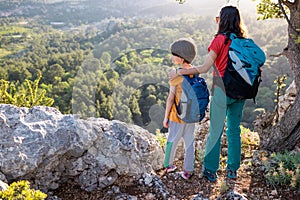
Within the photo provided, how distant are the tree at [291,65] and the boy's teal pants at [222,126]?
1165 millimetres

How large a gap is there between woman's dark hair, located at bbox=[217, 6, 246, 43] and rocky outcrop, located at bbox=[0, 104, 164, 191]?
1792 millimetres

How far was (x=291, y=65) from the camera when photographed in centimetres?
452

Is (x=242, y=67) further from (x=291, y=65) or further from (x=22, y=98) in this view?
(x=22, y=98)

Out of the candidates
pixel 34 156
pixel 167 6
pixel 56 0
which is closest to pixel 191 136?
pixel 34 156

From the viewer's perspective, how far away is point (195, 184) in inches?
154

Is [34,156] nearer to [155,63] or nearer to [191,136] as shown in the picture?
[191,136]

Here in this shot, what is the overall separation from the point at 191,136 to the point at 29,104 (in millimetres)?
3839

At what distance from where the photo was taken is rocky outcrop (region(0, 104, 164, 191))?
3268 millimetres

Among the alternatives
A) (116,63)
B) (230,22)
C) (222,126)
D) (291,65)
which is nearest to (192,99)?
(222,126)

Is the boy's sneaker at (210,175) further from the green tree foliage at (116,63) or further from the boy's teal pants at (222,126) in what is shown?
the green tree foliage at (116,63)

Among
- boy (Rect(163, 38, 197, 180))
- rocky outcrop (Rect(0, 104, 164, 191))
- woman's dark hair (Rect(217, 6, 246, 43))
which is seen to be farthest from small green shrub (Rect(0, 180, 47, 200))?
woman's dark hair (Rect(217, 6, 246, 43))

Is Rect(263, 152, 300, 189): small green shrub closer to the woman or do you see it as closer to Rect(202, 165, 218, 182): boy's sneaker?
the woman

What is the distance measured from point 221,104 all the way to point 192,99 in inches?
14.7

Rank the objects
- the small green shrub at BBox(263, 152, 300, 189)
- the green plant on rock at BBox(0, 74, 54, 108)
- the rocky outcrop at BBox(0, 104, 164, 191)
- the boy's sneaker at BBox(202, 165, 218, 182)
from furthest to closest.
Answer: the green plant on rock at BBox(0, 74, 54, 108) < the boy's sneaker at BBox(202, 165, 218, 182) < the small green shrub at BBox(263, 152, 300, 189) < the rocky outcrop at BBox(0, 104, 164, 191)
